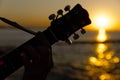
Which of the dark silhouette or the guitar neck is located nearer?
the dark silhouette

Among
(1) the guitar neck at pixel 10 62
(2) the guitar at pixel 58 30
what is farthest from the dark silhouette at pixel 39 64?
(1) the guitar neck at pixel 10 62

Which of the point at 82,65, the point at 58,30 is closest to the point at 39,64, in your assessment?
the point at 58,30

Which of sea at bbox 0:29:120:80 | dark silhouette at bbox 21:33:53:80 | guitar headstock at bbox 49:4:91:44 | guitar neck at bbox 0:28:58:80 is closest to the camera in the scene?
dark silhouette at bbox 21:33:53:80

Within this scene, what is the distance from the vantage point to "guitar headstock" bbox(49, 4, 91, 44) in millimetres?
4637

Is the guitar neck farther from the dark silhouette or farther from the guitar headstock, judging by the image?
the dark silhouette

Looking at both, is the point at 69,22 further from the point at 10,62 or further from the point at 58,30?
the point at 10,62

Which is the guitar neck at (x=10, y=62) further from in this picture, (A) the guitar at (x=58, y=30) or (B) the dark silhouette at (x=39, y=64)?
(B) the dark silhouette at (x=39, y=64)

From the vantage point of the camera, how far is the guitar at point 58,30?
4.64 m

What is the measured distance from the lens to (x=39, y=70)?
4.43 meters

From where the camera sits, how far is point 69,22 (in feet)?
15.5

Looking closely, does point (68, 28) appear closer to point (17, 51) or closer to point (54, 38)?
point (54, 38)

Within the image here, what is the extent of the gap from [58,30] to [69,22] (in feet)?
0.52

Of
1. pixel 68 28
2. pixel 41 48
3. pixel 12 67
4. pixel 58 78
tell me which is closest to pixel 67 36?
pixel 68 28

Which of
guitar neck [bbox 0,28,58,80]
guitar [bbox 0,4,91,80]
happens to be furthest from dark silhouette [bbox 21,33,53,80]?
guitar neck [bbox 0,28,58,80]
